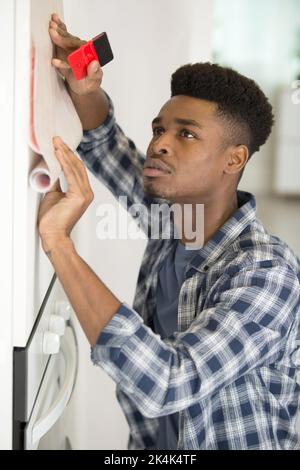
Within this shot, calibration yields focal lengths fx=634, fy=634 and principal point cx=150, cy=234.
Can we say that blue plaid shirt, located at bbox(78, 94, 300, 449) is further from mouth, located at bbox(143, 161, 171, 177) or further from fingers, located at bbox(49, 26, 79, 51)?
fingers, located at bbox(49, 26, 79, 51)

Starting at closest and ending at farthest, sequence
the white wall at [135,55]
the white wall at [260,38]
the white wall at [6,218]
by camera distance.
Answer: the white wall at [6,218], the white wall at [135,55], the white wall at [260,38]

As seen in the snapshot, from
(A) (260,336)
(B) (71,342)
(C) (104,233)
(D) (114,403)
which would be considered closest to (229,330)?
(A) (260,336)

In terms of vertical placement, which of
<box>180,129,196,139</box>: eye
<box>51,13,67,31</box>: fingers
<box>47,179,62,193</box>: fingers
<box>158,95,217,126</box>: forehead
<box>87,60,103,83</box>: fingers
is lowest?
<box>47,179,62,193</box>: fingers

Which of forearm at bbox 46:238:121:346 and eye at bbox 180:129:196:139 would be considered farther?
eye at bbox 180:129:196:139

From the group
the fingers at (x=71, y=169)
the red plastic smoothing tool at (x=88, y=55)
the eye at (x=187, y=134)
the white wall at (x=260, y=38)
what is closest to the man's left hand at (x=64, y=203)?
the fingers at (x=71, y=169)

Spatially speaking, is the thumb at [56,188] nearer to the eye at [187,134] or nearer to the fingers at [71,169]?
the fingers at [71,169]

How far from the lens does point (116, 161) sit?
117 cm

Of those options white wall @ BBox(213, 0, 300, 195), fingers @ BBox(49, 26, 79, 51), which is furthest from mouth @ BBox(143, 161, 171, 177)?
white wall @ BBox(213, 0, 300, 195)

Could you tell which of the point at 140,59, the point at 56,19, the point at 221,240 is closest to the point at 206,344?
the point at 221,240

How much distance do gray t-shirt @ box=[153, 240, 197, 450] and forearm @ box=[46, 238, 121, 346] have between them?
1.10ft

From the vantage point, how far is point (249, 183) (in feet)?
8.69

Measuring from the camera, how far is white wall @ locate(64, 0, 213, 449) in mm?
1231

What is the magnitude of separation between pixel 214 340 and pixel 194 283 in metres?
0.22

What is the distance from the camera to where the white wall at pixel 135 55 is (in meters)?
1.23
